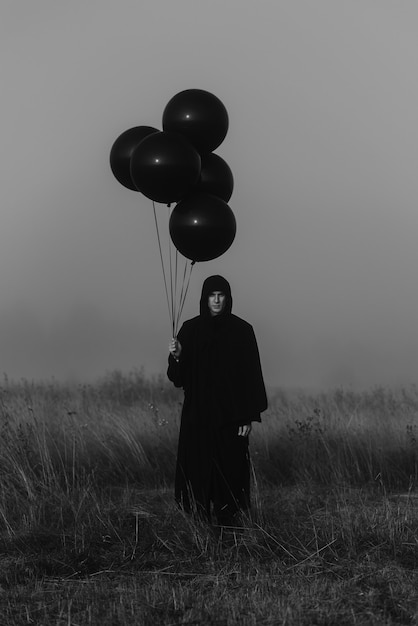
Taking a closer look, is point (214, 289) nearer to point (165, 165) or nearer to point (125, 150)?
point (165, 165)

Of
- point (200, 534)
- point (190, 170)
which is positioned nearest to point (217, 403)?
point (200, 534)

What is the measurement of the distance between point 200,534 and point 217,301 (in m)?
1.64

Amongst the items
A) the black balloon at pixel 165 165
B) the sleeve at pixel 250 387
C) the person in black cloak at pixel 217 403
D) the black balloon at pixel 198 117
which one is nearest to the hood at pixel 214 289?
the person in black cloak at pixel 217 403

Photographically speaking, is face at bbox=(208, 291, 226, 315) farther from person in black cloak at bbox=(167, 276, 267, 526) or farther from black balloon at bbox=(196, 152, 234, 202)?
black balloon at bbox=(196, 152, 234, 202)

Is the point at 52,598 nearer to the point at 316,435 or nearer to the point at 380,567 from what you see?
the point at 380,567

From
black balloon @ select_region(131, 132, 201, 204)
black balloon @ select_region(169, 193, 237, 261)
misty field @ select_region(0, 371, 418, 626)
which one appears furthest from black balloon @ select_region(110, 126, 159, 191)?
misty field @ select_region(0, 371, 418, 626)

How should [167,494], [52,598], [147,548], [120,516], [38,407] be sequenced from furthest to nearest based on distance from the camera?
[38,407] → [167,494] → [120,516] → [147,548] → [52,598]

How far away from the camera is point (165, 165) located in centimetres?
543

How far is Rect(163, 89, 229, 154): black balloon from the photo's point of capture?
5809 millimetres

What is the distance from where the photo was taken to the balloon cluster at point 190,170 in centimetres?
552

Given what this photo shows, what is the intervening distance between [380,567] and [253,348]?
1.88 metres

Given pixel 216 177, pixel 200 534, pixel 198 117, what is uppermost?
pixel 198 117

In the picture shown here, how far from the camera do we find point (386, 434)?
28.7ft

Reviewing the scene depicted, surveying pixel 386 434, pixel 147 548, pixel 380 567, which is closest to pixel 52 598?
pixel 147 548
